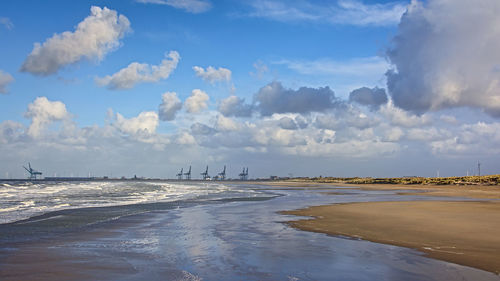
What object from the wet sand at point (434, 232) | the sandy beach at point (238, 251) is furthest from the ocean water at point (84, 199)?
the wet sand at point (434, 232)

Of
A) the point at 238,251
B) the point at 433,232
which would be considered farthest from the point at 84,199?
the point at 433,232

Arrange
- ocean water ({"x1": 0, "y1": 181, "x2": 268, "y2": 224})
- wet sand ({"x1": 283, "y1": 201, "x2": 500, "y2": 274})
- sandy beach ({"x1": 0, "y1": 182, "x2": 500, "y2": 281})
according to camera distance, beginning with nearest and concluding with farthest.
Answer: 1. sandy beach ({"x1": 0, "y1": 182, "x2": 500, "y2": 281})
2. wet sand ({"x1": 283, "y1": 201, "x2": 500, "y2": 274})
3. ocean water ({"x1": 0, "y1": 181, "x2": 268, "y2": 224})

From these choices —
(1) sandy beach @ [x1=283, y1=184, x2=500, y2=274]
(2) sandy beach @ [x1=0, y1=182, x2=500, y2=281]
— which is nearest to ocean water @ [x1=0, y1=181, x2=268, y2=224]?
(2) sandy beach @ [x1=0, y1=182, x2=500, y2=281]

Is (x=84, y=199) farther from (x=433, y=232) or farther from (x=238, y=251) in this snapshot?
(x=433, y=232)

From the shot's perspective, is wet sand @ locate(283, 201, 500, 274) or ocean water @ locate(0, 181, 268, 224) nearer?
wet sand @ locate(283, 201, 500, 274)

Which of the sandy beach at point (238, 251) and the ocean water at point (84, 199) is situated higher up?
the sandy beach at point (238, 251)

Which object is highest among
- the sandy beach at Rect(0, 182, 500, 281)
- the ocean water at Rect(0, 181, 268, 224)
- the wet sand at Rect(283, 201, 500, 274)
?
the wet sand at Rect(283, 201, 500, 274)

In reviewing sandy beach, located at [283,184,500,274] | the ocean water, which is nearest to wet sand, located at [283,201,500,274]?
sandy beach, located at [283,184,500,274]

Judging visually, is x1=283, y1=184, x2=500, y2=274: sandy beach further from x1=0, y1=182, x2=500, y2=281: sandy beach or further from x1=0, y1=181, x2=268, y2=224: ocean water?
x1=0, y1=181, x2=268, y2=224: ocean water

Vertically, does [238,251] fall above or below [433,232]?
below

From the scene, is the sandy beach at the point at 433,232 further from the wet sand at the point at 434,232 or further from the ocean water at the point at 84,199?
the ocean water at the point at 84,199

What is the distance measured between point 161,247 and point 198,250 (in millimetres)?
1442

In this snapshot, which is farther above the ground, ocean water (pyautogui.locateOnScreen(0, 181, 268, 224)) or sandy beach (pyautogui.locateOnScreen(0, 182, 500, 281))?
sandy beach (pyautogui.locateOnScreen(0, 182, 500, 281))

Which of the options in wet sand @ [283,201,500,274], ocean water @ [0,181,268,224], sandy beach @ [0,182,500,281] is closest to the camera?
sandy beach @ [0,182,500,281]
